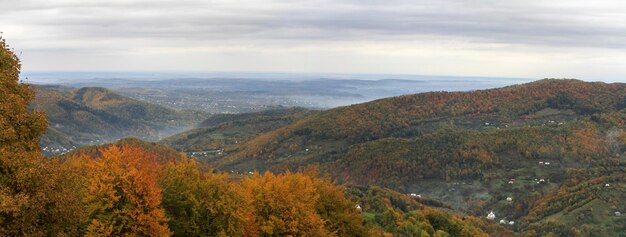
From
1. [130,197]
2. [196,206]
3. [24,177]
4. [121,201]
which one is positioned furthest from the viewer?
[196,206]

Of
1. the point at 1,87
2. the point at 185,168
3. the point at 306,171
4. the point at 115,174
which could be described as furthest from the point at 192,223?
the point at 306,171

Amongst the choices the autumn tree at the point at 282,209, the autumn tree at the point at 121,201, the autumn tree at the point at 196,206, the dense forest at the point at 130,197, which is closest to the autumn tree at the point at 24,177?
the dense forest at the point at 130,197

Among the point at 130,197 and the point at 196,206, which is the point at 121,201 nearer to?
the point at 130,197

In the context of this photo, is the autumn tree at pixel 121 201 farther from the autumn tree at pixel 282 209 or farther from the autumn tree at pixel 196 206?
the autumn tree at pixel 282 209

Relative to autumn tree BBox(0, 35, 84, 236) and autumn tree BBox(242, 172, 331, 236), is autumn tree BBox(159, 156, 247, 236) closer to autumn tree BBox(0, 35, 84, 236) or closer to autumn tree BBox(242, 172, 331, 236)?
autumn tree BBox(242, 172, 331, 236)

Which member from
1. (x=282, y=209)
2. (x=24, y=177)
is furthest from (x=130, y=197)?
(x=282, y=209)
